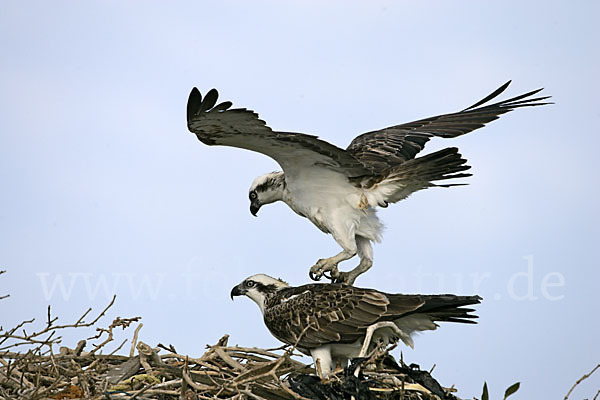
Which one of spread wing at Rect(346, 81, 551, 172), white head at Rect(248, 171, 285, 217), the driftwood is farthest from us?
spread wing at Rect(346, 81, 551, 172)

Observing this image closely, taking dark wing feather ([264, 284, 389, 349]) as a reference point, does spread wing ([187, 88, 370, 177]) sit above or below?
above

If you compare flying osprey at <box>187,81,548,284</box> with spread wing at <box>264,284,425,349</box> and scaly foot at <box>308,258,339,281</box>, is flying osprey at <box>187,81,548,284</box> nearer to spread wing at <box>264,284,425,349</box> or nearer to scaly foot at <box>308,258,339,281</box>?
scaly foot at <box>308,258,339,281</box>

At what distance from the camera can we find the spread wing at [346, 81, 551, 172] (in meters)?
7.49

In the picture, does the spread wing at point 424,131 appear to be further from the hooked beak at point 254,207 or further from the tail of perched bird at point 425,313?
the tail of perched bird at point 425,313

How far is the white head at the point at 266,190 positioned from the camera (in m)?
6.73

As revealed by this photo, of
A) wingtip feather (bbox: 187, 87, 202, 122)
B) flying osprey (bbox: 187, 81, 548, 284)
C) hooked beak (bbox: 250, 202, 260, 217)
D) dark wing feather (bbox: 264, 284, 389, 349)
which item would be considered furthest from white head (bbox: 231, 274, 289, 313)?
wingtip feather (bbox: 187, 87, 202, 122)

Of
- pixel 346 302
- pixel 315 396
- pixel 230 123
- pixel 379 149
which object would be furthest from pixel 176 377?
pixel 379 149

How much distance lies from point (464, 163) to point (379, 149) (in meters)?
1.65

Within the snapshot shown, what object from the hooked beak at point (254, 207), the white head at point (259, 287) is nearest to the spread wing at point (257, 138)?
the hooked beak at point (254, 207)

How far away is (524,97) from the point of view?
25.5ft

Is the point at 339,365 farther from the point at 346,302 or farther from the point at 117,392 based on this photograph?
the point at 117,392

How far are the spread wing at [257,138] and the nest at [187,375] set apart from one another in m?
1.45

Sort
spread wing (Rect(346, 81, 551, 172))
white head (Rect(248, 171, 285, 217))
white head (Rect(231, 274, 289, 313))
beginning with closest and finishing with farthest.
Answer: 1. white head (Rect(231, 274, 289, 313))
2. white head (Rect(248, 171, 285, 217))
3. spread wing (Rect(346, 81, 551, 172))

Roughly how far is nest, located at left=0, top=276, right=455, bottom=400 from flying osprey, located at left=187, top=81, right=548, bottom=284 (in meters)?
1.25
